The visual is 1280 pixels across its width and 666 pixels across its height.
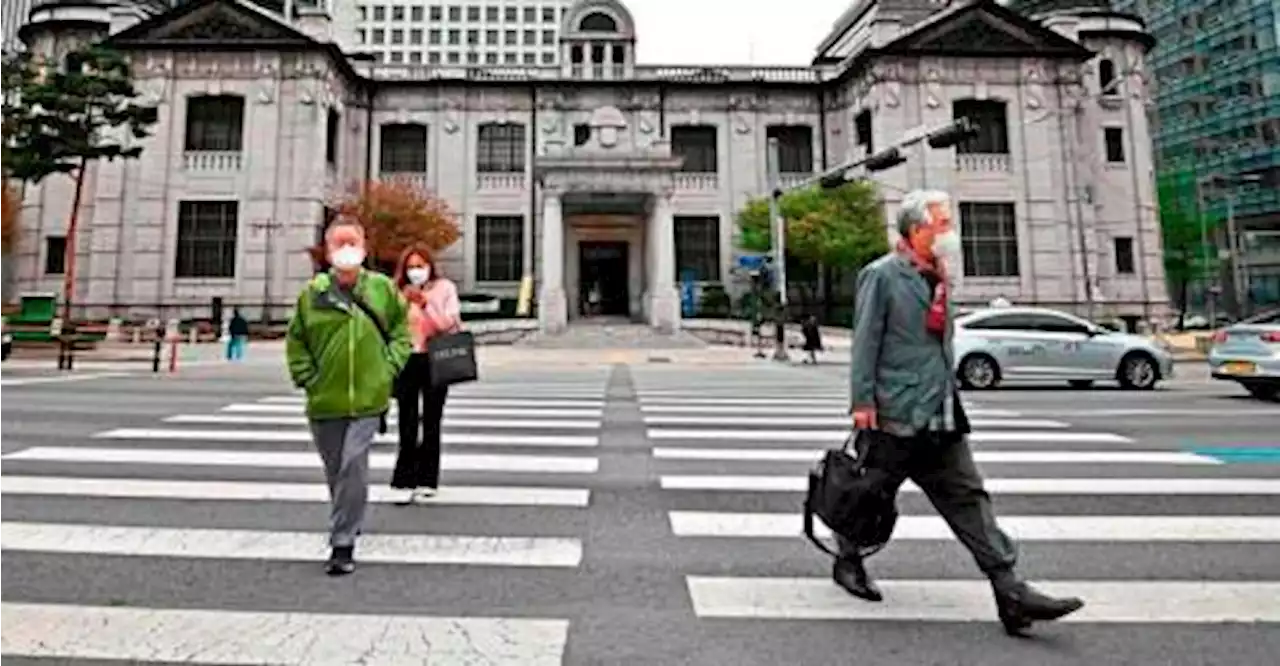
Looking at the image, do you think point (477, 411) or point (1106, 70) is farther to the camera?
point (1106, 70)

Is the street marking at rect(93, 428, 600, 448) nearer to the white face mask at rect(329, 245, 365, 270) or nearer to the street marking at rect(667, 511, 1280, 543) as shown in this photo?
the street marking at rect(667, 511, 1280, 543)

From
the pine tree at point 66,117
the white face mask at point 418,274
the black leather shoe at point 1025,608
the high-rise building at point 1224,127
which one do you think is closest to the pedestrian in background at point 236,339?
the pine tree at point 66,117

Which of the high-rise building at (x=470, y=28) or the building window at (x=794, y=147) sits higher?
the high-rise building at (x=470, y=28)

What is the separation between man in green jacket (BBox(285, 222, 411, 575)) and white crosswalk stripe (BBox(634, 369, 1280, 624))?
186 cm

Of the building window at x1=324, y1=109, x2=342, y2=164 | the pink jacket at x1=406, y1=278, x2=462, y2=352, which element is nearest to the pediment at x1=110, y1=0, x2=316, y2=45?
the building window at x1=324, y1=109, x2=342, y2=164

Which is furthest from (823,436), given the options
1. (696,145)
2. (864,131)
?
(696,145)

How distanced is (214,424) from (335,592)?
22.4 feet

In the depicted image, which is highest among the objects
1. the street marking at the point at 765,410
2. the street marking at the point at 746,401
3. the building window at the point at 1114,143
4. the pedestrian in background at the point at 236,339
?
the building window at the point at 1114,143

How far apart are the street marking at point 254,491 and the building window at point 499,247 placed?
1440 inches

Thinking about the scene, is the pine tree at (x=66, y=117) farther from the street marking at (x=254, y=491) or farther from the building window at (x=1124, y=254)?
the building window at (x=1124, y=254)

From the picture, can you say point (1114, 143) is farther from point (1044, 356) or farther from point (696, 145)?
point (1044, 356)

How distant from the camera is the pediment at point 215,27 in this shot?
37875 mm

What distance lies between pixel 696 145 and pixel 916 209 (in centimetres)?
4180

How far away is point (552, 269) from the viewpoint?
107 ft
